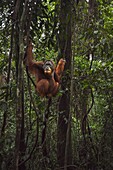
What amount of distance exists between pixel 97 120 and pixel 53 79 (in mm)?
2209

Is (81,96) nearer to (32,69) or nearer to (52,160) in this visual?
(52,160)

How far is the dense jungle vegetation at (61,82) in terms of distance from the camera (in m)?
2.58

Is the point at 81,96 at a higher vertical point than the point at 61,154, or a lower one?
higher

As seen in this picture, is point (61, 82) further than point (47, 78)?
Yes

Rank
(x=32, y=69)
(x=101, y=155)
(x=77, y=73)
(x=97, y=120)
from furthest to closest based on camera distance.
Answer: (x=97, y=120), (x=101, y=155), (x=77, y=73), (x=32, y=69)

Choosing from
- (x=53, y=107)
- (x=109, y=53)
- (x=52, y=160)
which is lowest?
(x=52, y=160)

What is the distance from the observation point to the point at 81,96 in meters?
4.23

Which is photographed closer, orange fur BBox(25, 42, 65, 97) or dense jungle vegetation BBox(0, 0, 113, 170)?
dense jungle vegetation BBox(0, 0, 113, 170)

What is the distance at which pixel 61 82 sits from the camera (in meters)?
3.37

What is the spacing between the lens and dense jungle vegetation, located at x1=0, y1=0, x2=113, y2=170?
2.58 meters

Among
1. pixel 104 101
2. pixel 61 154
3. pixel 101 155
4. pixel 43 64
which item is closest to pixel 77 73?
pixel 43 64

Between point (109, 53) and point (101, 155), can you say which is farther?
point (101, 155)

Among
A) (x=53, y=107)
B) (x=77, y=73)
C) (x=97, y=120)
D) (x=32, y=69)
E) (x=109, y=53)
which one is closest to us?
(x=32, y=69)

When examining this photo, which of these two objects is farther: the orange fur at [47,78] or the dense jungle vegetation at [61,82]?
the orange fur at [47,78]
